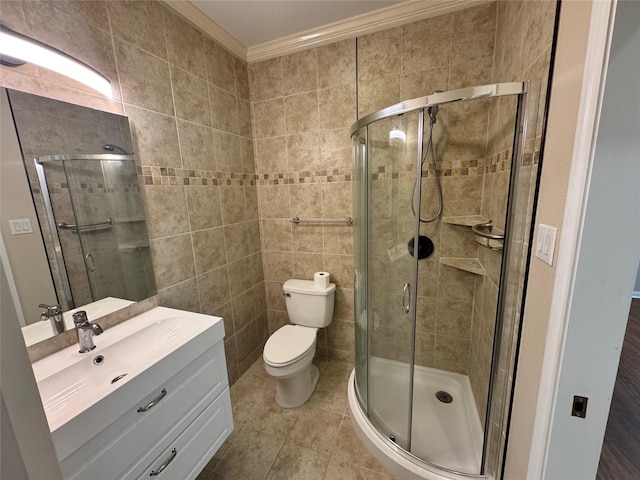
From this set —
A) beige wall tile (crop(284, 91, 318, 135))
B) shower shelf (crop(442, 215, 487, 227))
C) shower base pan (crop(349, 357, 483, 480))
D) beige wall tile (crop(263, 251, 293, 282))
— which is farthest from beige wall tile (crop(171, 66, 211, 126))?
shower base pan (crop(349, 357, 483, 480))

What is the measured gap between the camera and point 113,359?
1.13 meters

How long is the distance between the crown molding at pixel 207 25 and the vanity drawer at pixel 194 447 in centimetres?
213

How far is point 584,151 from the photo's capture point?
63 cm

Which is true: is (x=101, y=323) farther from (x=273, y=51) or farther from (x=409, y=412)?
(x=273, y=51)

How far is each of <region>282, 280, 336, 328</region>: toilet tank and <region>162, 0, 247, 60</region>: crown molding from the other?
180cm

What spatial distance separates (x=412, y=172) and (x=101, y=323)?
178 centimetres

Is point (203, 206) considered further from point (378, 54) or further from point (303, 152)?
point (378, 54)

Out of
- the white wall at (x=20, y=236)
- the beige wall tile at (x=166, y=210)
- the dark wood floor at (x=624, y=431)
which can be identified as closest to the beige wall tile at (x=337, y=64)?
the beige wall tile at (x=166, y=210)

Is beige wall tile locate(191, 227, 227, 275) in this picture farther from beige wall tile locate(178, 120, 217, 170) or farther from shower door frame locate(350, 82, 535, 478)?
shower door frame locate(350, 82, 535, 478)

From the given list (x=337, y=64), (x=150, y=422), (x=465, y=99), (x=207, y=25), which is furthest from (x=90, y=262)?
(x=337, y=64)

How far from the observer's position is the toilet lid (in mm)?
1673

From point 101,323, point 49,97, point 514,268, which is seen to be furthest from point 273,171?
point 514,268

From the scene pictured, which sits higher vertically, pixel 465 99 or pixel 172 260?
pixel 465 99

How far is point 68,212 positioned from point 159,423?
96cm
